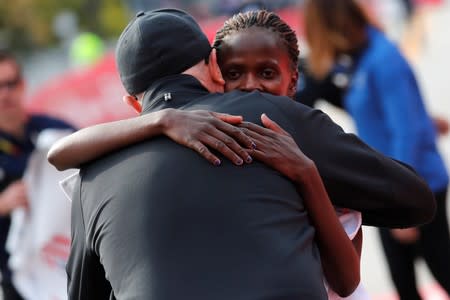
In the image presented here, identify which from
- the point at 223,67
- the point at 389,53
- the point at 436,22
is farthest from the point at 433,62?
the point at 223,67

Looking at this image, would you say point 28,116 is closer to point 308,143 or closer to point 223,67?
point 223,67

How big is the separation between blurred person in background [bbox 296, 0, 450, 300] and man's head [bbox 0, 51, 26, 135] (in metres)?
1.60

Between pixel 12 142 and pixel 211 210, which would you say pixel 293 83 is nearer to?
pixel 211 210

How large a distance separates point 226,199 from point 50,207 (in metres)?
2.66

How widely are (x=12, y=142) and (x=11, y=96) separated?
413 mm

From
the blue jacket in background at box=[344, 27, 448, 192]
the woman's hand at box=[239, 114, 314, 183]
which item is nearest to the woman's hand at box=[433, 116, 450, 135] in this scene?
the blue jacket in background at box=[344, 27, 448, 192]

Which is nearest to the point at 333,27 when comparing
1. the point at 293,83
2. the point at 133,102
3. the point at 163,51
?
the point at 293,83

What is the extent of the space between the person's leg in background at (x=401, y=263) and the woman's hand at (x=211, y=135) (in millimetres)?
2931

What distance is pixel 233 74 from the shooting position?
271cm

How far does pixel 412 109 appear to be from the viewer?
479 cm

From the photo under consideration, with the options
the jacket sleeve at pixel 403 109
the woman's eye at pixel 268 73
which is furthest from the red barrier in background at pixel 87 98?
the woman's eye at pixel 268 73

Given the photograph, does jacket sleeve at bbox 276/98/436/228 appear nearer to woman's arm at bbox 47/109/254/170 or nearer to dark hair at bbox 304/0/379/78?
woman's arm at bbox 47/109/254/170

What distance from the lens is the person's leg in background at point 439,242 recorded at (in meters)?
4.86

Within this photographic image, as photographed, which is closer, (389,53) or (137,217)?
(137,217)
